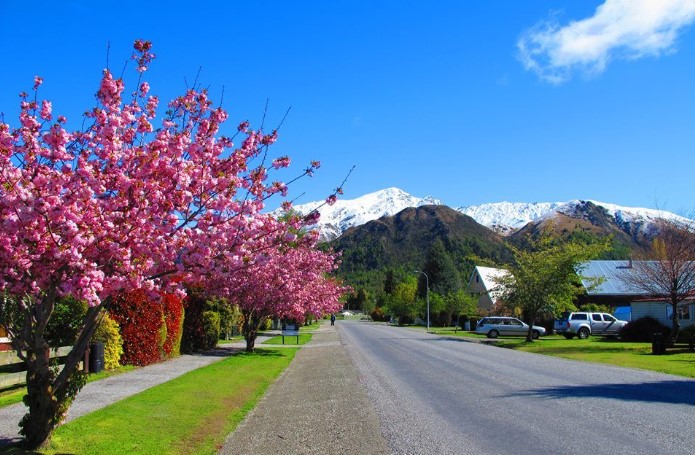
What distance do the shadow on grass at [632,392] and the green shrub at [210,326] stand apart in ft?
56.1

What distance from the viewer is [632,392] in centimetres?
1365

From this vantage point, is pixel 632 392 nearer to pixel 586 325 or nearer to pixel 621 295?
pixel 586 325

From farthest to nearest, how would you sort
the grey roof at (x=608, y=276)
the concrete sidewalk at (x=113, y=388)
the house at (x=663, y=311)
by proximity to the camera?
the grey roof at (x=608, y=276) < the house at (x=663, y=311) < the concrete sidewalk at (x=113, y=388)

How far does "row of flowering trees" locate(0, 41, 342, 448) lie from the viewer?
275 inches

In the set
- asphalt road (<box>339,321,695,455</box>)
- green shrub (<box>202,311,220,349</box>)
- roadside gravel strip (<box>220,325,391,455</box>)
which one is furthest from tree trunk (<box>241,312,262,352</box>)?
roadside gravel strip (<box>220,325,391,455</box>)

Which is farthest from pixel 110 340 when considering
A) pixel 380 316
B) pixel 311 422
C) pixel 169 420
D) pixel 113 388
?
pixel 380 316

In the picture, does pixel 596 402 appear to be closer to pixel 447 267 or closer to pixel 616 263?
pixel 616 263

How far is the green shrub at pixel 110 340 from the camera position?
17.6 metres

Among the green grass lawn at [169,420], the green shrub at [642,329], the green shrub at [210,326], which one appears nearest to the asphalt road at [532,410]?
the green grass lawn at [169,420]

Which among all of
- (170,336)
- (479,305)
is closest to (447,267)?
(479,305)

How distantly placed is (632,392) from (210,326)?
18852 mm

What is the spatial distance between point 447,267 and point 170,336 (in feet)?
248

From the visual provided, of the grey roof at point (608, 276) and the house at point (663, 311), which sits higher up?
the grey roof at point (608, 276)

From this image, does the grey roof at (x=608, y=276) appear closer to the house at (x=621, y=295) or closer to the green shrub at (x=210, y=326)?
the house at (x=621, y=295)
